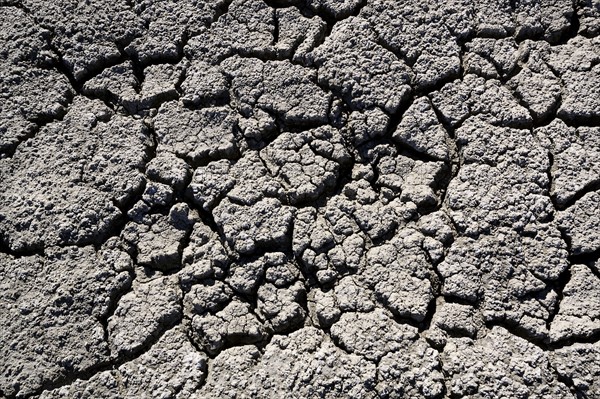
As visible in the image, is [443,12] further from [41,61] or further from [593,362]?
[41,61]

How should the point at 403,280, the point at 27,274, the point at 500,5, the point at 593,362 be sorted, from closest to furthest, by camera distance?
1. the point at 593,362
2. the point at 403,280
3. the point at 27,274
4. the point at 500,5

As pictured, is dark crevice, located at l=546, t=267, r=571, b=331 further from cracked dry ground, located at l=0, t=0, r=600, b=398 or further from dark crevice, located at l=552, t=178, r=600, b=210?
dark crevice, located at l=552, t=178, r=600, b=210

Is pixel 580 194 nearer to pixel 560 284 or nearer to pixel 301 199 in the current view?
pixel 560 284

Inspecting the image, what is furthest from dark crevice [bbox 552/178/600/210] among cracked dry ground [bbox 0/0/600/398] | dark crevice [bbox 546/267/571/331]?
dark crevice [bbox 546/267/571/331]

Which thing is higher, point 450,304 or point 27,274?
point 27,274

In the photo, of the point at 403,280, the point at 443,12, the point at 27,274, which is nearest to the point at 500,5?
the point at 443,12

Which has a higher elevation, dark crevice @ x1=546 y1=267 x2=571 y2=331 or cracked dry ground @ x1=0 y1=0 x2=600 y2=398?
cracked dry ground @ x1=0 y1=0 x2=600 y2=398

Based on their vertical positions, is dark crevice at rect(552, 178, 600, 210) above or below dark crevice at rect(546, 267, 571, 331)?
above

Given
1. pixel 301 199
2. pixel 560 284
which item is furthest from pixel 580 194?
pixel 301 199
